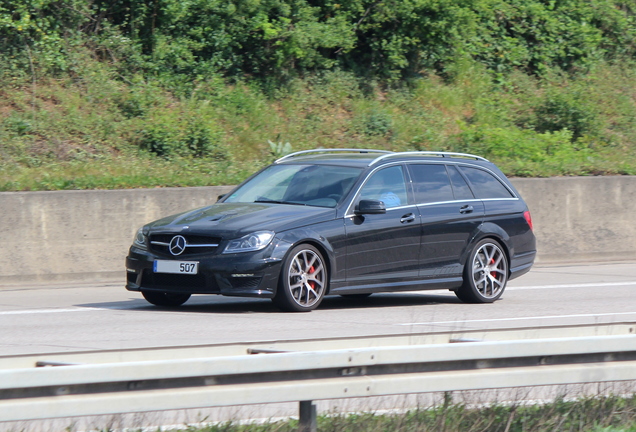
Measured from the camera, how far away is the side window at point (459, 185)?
457 inches

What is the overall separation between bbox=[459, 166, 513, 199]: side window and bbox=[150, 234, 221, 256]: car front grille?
12.0ft

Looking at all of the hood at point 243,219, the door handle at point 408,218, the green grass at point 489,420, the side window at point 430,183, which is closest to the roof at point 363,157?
the side window at point 430,183

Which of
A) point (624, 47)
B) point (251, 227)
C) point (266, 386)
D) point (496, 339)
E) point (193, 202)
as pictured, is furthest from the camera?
point (624, 47)

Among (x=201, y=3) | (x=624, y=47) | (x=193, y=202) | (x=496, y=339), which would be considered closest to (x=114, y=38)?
(x=201, y=3)

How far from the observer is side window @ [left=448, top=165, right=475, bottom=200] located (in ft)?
38.1

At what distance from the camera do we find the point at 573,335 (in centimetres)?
530

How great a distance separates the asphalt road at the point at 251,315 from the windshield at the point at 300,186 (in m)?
1.18

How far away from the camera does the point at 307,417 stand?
4570 mm

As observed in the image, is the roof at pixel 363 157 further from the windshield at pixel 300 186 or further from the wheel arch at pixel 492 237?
the wheel arch at pixel 492 237

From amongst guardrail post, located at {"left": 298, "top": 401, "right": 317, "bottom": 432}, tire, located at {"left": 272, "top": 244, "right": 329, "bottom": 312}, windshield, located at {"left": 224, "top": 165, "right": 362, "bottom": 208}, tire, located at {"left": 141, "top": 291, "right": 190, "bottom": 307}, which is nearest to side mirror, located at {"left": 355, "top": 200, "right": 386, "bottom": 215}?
windshield, located at {"left": 224, "top": 165, "right": 362, "bottom": 208}

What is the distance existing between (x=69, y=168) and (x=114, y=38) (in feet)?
15.6

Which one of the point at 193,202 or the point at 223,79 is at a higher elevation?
the point at 223,79

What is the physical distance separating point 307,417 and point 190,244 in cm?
535

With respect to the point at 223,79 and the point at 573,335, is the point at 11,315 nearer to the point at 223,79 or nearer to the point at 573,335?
the point at 573,335
